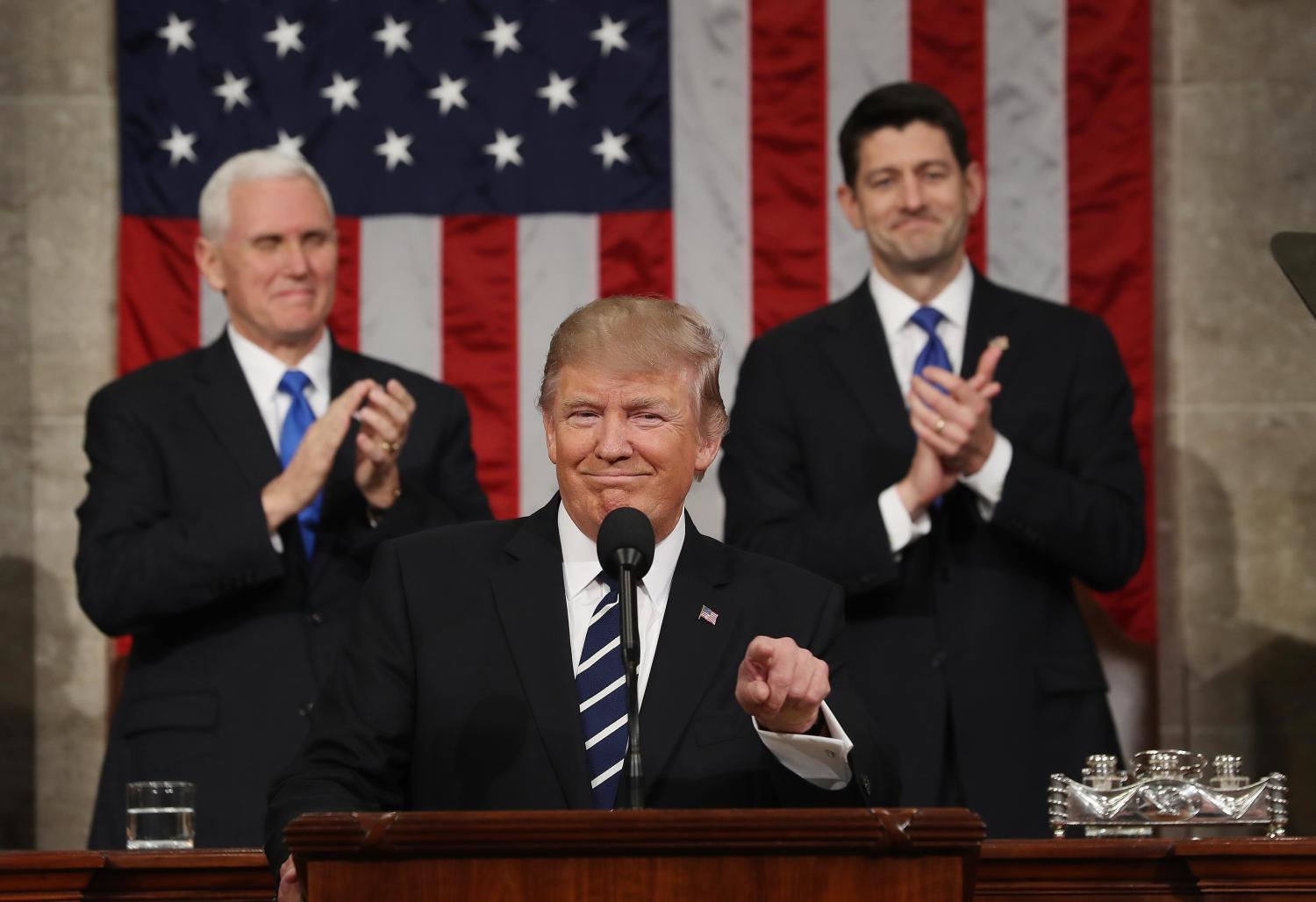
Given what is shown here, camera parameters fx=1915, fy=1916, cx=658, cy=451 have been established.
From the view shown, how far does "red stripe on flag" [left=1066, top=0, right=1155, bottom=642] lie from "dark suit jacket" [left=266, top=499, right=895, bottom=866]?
2701mm

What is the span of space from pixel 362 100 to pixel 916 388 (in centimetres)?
222

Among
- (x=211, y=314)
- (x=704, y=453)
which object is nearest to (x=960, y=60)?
(x=211, y=314)

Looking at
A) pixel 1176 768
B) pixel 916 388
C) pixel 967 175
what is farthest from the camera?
pixel 967 175

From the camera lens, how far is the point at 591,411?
8.80 feet

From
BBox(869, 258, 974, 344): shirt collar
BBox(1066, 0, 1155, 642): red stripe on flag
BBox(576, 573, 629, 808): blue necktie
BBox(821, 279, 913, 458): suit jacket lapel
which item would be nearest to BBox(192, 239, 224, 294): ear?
BBox(821, 279, 913, 458): suit jacket lapel

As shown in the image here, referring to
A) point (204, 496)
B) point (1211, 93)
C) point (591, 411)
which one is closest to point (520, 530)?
point (591, 411)

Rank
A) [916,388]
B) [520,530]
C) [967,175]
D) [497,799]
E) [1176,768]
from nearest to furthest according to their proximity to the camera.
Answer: [497,799] < [520,530] < [1176,768] < [916,388] < [967,175]

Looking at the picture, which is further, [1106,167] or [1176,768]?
[1106,167]

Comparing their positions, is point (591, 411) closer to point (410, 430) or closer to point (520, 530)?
point (520, 530)

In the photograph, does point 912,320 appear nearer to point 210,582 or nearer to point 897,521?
point 897,521

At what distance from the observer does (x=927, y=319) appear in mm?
4184

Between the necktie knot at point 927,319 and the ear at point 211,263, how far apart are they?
1.54 meters

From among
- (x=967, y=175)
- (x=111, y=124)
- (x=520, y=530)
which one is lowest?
(x=520, y=530)

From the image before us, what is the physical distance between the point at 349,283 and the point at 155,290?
1.71ft
